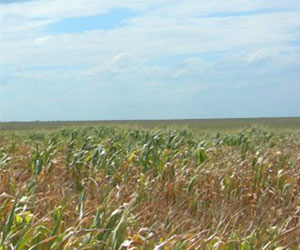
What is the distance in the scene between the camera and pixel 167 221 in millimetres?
5945

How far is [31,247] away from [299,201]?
4557mm

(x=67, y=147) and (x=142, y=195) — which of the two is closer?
(x=142, y=195)

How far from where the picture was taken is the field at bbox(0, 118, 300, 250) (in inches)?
199

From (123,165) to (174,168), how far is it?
32.9 inches

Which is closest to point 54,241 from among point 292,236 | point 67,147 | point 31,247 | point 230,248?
point 31,247

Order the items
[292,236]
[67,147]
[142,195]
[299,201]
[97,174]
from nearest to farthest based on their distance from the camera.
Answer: [292,236] < [142,195] < [299,201] < [97,174] < [67,147]

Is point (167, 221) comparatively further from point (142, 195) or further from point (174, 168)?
point (174, 168)

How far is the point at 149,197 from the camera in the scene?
25.6ft

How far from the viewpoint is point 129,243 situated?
4.70 m

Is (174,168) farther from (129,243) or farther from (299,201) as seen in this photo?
(129,243)

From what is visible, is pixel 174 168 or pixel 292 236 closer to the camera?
pixel 292 236

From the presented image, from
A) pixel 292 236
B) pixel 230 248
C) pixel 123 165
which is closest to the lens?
pixel 230 248

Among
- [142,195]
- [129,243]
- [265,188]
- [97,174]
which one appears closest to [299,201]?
[265,188]

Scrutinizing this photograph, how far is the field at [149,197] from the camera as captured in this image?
5062mm
